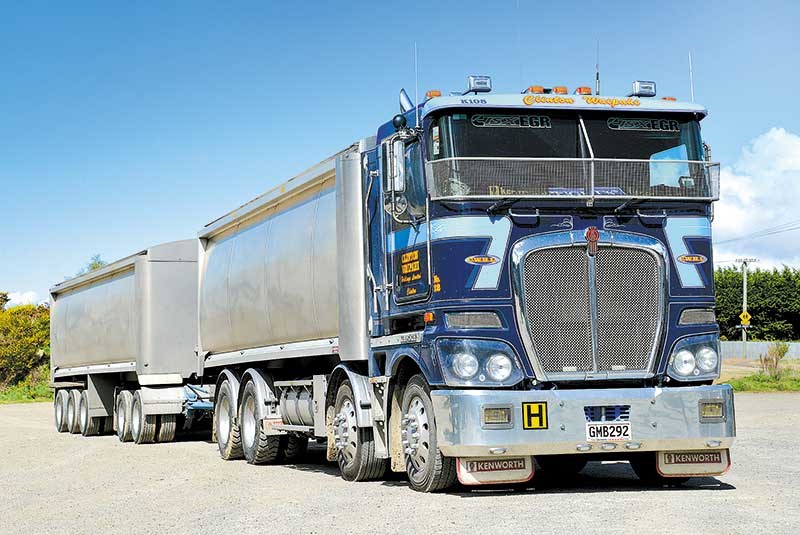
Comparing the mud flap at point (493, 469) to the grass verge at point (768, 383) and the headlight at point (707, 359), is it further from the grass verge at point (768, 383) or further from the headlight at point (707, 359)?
the grass verge at point (768, 383)

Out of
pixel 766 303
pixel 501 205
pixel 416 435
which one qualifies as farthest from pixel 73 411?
pixel 766 303

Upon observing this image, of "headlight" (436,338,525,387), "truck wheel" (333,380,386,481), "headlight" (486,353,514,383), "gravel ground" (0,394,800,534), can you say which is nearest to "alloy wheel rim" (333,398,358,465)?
"truck wheel" (333,380,386,481)

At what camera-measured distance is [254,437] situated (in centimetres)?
1688

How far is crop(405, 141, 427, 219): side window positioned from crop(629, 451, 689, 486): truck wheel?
11.4ft

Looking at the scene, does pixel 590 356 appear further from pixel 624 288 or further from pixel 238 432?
pixel 238 432

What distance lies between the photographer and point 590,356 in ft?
36.8

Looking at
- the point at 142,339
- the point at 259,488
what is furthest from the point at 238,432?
the point at 142,339

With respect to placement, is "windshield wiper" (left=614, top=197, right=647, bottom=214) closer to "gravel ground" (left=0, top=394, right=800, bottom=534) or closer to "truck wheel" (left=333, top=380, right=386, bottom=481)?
"gravel ground" (left=0, top=394, right=800, bottom=534)

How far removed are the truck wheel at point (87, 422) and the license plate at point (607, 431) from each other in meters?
18.6

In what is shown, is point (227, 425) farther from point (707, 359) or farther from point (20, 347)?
point (20, 347)

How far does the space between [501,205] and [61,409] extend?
70.7ft

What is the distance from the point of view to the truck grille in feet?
36.5

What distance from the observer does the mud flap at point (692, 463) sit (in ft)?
38.1

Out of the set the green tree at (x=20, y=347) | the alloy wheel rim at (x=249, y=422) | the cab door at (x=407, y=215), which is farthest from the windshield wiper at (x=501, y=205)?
the green tree at (x=20, y=347)
